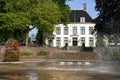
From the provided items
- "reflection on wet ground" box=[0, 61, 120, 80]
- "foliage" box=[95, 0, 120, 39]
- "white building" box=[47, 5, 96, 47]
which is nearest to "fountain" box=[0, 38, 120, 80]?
"reflection on wet ground" box=[0, 61, 120, 80]

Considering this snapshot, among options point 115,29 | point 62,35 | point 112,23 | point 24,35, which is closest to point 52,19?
point 24,35

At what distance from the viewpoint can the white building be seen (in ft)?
345

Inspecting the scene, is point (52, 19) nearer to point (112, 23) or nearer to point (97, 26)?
point (97, 26)

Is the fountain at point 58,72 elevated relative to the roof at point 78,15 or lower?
lower

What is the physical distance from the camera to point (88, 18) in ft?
354

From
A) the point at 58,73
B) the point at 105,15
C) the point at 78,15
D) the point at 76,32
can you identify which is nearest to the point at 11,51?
the point at 105,15

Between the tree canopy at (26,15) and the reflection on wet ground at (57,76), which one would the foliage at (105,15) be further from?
the reflection on wet ground at (57,76)

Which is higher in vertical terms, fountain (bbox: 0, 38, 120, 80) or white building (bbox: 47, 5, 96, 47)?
white building (bbox: 47, 5, 96, 47)

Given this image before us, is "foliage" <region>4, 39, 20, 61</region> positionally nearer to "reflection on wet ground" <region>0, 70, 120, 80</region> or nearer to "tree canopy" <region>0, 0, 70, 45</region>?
"tree canopy" <region>0, 0, 70, 45</region>

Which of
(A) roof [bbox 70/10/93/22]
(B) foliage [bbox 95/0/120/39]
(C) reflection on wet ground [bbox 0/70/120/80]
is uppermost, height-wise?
(A) roof [bbox 70/10/93/22]

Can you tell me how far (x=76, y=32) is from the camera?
10725cm

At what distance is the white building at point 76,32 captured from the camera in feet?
345

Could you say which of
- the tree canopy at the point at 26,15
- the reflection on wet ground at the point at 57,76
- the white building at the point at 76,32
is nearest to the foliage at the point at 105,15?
the tree canopy at the point at 26,15

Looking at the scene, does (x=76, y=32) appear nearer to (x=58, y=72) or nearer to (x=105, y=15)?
(x=105, y=15)
